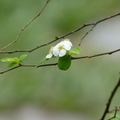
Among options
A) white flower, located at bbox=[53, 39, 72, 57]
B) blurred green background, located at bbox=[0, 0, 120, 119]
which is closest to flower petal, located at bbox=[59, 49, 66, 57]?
white flower, located at bbox=[53, 39, 72, 57]

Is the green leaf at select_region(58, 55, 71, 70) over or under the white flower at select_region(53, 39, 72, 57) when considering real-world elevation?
under

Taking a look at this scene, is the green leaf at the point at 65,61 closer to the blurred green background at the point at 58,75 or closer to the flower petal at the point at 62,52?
the flower petal at the point at 62,52

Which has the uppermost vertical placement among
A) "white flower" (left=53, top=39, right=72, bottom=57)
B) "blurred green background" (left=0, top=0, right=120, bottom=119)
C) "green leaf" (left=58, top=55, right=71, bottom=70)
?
"blurred green background" (left=0, top=0, right=120, bottom=119)

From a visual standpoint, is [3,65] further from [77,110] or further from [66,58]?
[66,58]

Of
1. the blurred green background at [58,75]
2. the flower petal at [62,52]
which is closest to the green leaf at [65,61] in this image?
the flower petal at [62,52]

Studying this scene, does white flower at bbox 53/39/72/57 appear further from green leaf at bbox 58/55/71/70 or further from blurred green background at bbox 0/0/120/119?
blurred green background at bbox 0/0/120/119

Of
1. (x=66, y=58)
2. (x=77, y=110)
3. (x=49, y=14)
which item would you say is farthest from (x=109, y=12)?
(x=66, y=58)

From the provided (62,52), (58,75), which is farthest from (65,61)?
(58,75)

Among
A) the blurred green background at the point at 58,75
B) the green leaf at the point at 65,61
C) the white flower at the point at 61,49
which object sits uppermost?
the blurred green background at the point at 58,75
